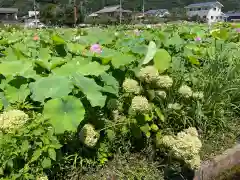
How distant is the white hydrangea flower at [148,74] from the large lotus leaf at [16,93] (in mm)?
771

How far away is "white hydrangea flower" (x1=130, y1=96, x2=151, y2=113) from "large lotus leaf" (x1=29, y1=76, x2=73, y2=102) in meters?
0.48

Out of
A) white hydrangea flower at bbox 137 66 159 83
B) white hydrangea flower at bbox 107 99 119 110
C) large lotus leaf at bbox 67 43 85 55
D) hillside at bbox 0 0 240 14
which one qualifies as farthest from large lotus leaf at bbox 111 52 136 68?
hillside at bbox 0 0 240 14

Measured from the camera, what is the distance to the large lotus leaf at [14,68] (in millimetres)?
2109

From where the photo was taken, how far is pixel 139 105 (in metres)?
2.25

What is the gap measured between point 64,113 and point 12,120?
0.29 meters

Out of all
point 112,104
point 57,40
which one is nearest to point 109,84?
point 112,104

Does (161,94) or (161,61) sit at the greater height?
(161,61)

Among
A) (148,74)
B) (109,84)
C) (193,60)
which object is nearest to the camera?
(109,84)

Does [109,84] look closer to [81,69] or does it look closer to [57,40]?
[81,69]

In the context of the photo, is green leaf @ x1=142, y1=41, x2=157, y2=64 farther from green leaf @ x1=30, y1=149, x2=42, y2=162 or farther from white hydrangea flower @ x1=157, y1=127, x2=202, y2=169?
green leaf @ x1=30, y1=149, x2=42, y2=162

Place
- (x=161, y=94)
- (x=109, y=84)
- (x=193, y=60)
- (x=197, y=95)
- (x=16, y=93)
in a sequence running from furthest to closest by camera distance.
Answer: (x=193, y=60) → (x=197, y=95) → (x=161, y=94) → (x=109, y=84) → (x=16, y=93)

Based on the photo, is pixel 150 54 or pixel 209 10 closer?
pixel 150 54

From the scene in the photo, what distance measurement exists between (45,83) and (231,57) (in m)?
2.26

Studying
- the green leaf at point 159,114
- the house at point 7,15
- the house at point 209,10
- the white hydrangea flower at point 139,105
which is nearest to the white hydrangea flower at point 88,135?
the white hydrangea flower at point 139,105
